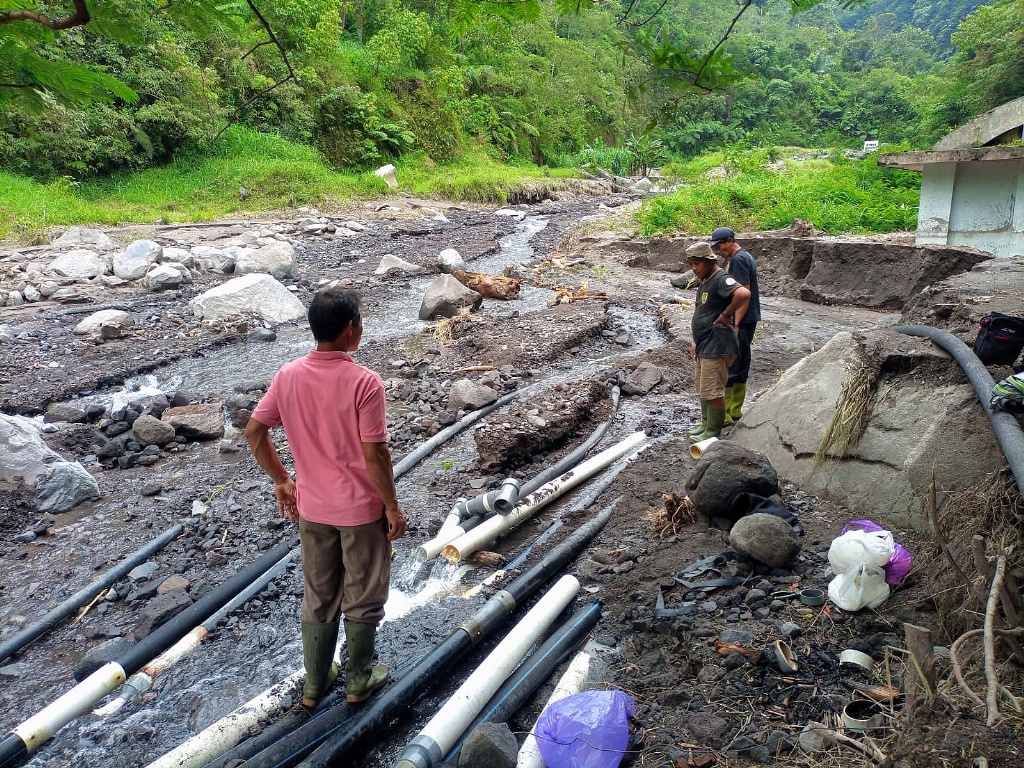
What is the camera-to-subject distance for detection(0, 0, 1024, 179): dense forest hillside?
2.59 meters

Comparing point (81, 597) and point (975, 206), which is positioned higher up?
point (975, 206)

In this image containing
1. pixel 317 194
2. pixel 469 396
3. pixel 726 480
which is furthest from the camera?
pixel 317 194

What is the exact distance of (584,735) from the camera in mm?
2768

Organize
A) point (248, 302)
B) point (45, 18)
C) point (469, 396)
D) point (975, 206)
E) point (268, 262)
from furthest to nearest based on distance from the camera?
1. point (268, 262)
2. point (975, 206)
3. point (248, 302)
4. point (469, 396)
5. point (45, 18)

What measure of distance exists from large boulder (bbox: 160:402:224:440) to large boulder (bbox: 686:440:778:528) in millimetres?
5153

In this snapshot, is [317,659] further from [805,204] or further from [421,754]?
[805,204]

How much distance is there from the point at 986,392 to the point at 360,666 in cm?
360

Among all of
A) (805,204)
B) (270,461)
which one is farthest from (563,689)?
(805,204)

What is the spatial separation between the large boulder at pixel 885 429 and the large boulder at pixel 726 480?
575mm

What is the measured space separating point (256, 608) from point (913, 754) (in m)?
3.64

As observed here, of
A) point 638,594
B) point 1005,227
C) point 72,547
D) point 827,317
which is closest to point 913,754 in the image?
point 638,594

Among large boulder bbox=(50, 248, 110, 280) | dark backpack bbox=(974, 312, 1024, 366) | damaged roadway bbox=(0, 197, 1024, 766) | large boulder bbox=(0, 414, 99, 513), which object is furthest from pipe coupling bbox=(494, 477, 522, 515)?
large boulder bbox=(50, 248, 110, 280)

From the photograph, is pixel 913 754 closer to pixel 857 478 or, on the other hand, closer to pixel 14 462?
pixel 857 478

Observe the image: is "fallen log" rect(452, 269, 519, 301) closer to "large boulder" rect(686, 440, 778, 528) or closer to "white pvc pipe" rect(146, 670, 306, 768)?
"large boulder" rect(686, 440, 778, 528)
